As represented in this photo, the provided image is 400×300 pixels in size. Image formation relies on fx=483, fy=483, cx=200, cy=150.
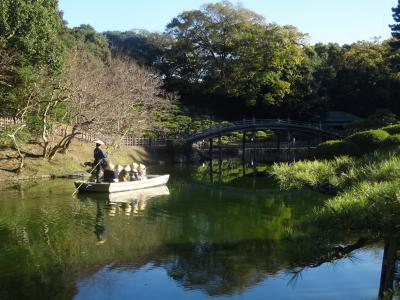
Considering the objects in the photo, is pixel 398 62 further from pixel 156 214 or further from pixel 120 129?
pixel 156 214

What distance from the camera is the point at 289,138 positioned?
45.7 meters

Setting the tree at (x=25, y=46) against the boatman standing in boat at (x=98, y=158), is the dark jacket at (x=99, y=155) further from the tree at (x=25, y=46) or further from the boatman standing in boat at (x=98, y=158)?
the tree at (x=25, y=46)

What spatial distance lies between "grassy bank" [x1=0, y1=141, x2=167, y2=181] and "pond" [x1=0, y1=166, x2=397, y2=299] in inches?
274

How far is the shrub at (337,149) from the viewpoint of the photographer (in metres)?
11.8

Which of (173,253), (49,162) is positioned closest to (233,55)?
(49,162)

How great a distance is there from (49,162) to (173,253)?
17616 mm

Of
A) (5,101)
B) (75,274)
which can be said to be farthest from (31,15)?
(75,274)

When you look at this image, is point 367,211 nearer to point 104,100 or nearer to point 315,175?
point 315,175

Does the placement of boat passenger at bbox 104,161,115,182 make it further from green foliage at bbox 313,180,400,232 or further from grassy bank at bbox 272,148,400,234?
green foliage at bbox 313,180,400,232

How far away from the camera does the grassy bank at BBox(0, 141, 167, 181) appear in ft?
78.8

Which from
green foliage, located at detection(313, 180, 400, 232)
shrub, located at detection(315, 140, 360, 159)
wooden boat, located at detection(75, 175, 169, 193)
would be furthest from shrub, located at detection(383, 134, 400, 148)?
wooden boat, located at detection(75, 175, 169, 193)

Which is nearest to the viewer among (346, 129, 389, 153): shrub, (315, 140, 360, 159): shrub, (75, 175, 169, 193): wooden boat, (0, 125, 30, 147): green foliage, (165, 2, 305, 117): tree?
(315, 140, 360, 159): shrub

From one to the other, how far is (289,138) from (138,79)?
1704 cm

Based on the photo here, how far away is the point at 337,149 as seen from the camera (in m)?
11.9
